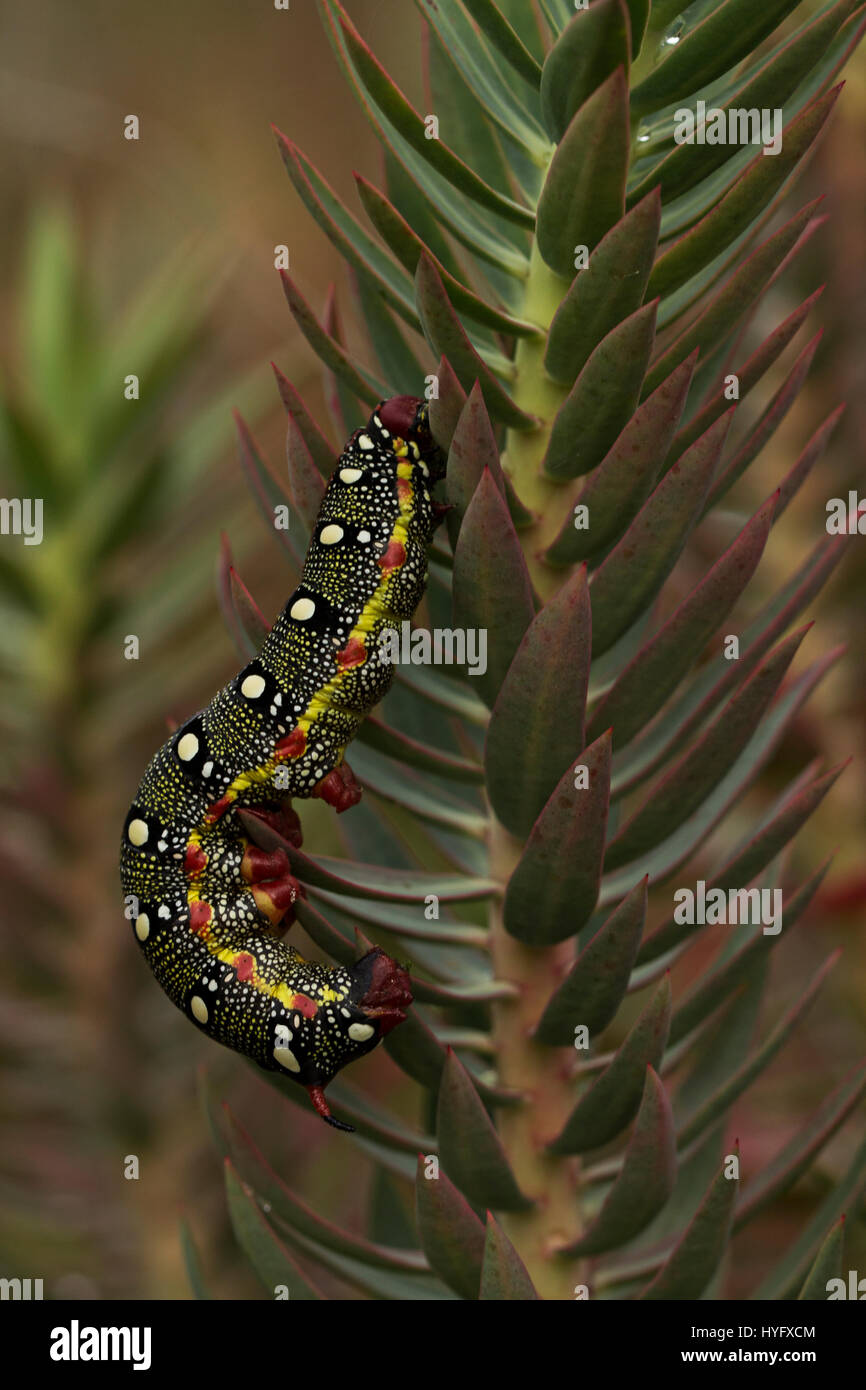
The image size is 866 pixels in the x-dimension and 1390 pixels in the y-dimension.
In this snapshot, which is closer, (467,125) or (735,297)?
(735,297)

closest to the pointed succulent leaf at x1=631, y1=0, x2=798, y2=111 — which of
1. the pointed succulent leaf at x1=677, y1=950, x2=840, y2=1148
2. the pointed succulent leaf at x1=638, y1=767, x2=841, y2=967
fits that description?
the pointed succulent leaf at x1=638, y1=767, x2=841, y2=967

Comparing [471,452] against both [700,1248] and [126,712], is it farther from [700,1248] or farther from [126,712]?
[126,712]

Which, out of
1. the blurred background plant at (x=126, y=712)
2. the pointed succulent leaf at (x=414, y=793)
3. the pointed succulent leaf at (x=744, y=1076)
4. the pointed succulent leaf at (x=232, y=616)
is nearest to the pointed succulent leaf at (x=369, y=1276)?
the pointed succulent leaf at (x=744, y=1076)

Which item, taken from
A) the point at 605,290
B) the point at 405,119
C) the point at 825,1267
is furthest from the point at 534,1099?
the point at 405,119

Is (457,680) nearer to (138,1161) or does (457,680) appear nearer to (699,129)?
(699,129)

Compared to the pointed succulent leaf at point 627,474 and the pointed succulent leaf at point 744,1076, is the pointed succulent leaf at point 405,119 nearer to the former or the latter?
the pointed succulent leaf at point 627,474

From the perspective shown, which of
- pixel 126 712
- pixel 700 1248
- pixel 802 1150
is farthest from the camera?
pixel 126 712

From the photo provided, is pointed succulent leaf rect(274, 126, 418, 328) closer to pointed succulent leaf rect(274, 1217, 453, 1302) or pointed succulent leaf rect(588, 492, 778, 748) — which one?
pointed succulent leaf rect(588, 492, 778, 748)

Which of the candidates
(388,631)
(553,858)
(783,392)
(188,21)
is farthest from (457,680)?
(188,21)
